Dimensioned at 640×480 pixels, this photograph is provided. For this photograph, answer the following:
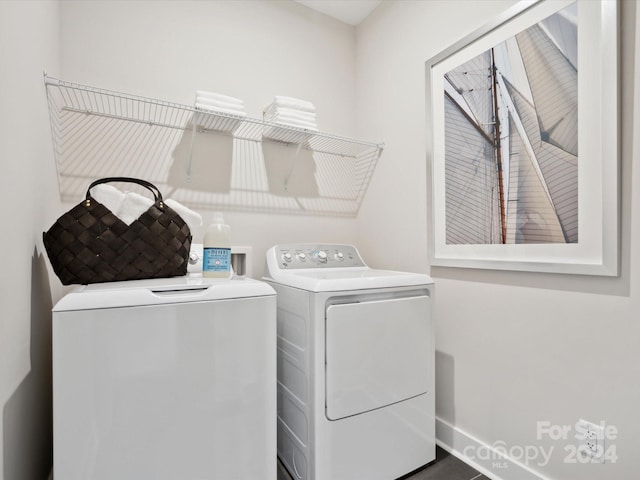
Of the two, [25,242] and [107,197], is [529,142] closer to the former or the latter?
[107,197]

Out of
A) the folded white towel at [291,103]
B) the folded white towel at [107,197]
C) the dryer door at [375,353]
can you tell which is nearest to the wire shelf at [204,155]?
the folded white towel at [291,103]

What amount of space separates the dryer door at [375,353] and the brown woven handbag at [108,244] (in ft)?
2.29

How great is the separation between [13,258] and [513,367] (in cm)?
188

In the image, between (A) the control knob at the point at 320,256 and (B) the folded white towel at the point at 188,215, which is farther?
(A) the control knob at the point at 320,256

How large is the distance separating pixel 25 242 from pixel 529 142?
1912mm

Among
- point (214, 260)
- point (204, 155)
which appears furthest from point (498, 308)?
point (204, 155)

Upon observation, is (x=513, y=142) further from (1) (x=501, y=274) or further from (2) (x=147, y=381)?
(2) (x=147, y=381)

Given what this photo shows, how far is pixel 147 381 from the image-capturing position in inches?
39.4

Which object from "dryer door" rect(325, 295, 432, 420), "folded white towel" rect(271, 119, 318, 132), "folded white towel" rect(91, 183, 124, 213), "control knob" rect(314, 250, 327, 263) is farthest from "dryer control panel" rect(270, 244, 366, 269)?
"folded white towel" rect(91, 183, 124, 213)

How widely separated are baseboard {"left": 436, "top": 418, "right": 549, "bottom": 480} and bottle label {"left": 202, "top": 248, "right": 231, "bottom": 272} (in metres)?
1.45

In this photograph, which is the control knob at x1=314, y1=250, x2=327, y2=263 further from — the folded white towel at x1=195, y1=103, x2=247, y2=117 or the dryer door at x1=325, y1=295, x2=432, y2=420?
the folded white towel at x1=195, y1=103, x2=247, y2=117

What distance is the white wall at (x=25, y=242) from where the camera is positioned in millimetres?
871

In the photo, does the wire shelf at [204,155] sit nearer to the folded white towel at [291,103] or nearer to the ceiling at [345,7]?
the folded white towel at [291,103]

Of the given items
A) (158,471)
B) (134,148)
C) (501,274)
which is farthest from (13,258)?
(501,274)
